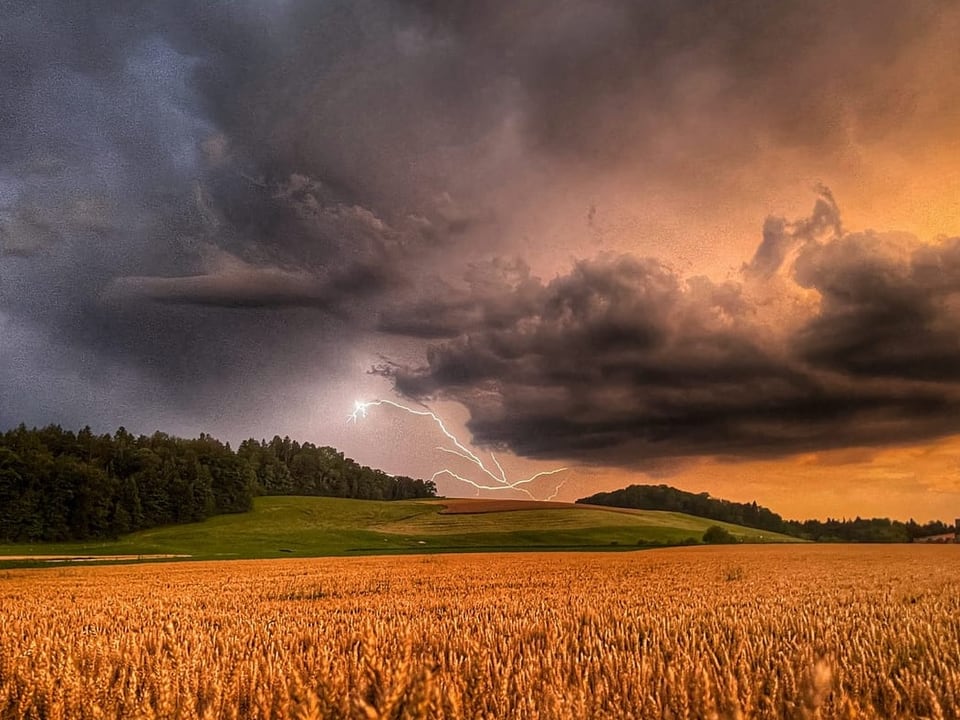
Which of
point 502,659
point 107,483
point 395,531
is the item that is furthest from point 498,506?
point 502,659

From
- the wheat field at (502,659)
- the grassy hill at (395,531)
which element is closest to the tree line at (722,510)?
the grassy hill at (395,531)

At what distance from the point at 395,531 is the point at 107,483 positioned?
4852 centimetres

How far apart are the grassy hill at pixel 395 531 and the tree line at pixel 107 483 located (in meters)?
5.27

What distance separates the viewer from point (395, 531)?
93.5 metres

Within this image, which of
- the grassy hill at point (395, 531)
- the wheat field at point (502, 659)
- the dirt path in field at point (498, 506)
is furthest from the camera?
the dirt path in field at point (498, 506)

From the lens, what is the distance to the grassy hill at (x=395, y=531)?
74.2 meters

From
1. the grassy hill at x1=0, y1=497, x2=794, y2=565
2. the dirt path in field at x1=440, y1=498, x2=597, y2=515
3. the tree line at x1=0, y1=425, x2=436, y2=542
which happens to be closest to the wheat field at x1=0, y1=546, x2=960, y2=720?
the grassy hill at x1=0, y1=497, x2=794, y2=565

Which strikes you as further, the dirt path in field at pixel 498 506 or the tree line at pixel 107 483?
the dirt path in field at pixel 498 506

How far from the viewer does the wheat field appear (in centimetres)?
490

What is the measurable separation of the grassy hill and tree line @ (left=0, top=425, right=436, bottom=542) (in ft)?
17.3

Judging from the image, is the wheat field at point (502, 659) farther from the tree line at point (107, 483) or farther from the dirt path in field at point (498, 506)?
the tree line at point (107, 483)

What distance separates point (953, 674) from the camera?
236 inches

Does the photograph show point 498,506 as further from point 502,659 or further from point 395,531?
point 502,659

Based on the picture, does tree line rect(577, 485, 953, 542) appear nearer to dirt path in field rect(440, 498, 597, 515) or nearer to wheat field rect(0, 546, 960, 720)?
dirt path in field rect(440, 498, 597, 515)
